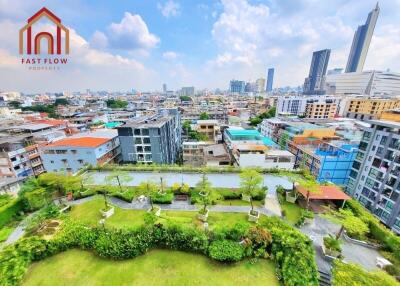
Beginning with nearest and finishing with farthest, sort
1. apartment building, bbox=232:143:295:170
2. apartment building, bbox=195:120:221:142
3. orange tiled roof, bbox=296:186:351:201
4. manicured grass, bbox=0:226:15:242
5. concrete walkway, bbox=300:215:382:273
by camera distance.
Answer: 1. concrete walkway, bbox=300:215:382:273
2. manicured grass, bbox=0:226:15:242
3. orange tiled roof, bbox=296:186:351:201
4. apartment building, bbox=232:143:295:170
5. apartment building, bbox=195:120:221:142

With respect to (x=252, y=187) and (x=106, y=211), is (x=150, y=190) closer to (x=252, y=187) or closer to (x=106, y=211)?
(x=106, y=211)

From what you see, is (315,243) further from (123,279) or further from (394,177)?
(394,177)

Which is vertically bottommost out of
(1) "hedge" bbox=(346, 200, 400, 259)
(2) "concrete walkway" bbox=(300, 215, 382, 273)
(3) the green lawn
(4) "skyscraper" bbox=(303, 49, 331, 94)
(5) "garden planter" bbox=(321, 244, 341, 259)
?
(3) the green lawn

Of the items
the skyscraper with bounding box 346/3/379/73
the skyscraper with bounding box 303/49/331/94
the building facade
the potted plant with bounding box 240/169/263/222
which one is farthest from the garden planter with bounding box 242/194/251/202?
the skyscraper with bounding box 346/3/379/73

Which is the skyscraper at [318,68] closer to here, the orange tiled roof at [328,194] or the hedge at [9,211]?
the orange tiled roof at [328,194]

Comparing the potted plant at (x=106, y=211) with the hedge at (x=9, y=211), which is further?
the potted plant at (x=106, y=211)

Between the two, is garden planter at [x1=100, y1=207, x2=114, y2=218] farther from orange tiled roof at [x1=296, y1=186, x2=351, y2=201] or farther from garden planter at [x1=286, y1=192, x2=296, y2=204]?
orange tiled roof at [x1=296, y1=186, x2=351, y2=201]

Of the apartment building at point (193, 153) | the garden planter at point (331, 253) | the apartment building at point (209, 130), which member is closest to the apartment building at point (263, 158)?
the apartment building at point (193, 153)

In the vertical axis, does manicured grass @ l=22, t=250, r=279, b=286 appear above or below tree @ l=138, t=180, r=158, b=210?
below
